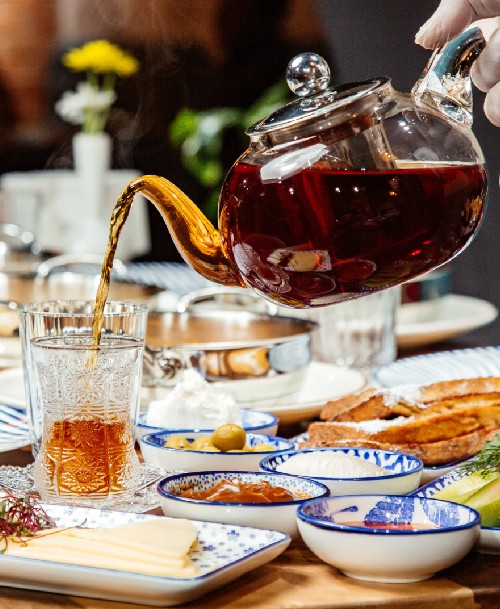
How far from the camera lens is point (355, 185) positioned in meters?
1.02

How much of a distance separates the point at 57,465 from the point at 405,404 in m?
0.47

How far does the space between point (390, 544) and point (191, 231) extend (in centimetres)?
40

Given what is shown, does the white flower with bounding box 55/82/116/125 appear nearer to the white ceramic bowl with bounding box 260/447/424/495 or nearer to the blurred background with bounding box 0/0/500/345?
the blurred background with bounding box 0/0/500/345

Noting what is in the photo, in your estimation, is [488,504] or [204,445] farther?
[204,445]

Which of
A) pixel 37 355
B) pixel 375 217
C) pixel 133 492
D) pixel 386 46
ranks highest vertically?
pixel 386 46

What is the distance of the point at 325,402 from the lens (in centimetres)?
158

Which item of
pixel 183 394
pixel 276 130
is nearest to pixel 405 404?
pixel 183 394

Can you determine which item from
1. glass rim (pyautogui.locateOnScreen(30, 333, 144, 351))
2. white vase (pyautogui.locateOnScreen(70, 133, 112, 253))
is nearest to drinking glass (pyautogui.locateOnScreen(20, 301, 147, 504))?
glass rim (pyautogui.locateOnScreen(30, 333, 144, 351))

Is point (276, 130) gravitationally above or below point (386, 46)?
below

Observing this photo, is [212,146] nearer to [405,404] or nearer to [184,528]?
[405,404]

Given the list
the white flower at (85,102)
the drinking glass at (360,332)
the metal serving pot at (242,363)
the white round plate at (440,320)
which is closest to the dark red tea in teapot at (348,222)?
the metal serving pot at (242,363)

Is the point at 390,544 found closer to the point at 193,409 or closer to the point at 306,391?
the point at 193,409

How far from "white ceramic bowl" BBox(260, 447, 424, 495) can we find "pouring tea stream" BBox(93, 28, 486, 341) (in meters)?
0.18

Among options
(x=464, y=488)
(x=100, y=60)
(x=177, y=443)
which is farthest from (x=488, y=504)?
(x=100, y=60)
